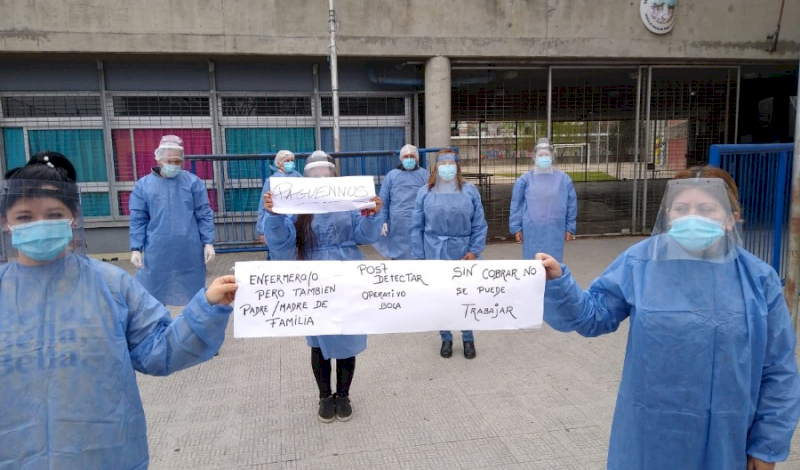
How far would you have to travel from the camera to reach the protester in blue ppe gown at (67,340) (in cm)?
160

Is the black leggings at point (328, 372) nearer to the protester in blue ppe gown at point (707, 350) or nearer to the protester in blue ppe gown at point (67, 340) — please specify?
the protester in blue ppe gown at point (67, 340)

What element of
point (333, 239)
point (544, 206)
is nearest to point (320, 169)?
point (333, 239)

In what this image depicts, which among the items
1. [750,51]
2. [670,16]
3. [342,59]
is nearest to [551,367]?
[342,59]

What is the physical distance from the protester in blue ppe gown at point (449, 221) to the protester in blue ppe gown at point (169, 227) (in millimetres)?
1918

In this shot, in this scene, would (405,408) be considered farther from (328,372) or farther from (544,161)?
(544,161)

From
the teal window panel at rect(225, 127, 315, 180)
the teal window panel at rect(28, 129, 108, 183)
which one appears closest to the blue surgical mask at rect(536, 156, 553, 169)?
the teal window panel at rect(225, 127, 315, 180)

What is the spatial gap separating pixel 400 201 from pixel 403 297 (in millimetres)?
4565

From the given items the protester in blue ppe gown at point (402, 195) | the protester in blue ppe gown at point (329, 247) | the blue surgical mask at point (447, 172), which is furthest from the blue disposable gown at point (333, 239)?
the protester in blue ppe gown at point (402, 195)

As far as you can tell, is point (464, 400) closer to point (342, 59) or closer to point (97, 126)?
point (342, 59)

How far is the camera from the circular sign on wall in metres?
9.81

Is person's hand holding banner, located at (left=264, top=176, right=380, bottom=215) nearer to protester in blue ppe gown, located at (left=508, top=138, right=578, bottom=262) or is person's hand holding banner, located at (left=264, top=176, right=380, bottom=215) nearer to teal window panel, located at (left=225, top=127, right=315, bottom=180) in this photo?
protester in blue ppe gown, located at (left=508, top=138, right=578, bottom=262)

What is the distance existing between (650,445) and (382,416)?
2132mm

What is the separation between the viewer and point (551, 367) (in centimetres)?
454

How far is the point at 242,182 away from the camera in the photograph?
9734mm
